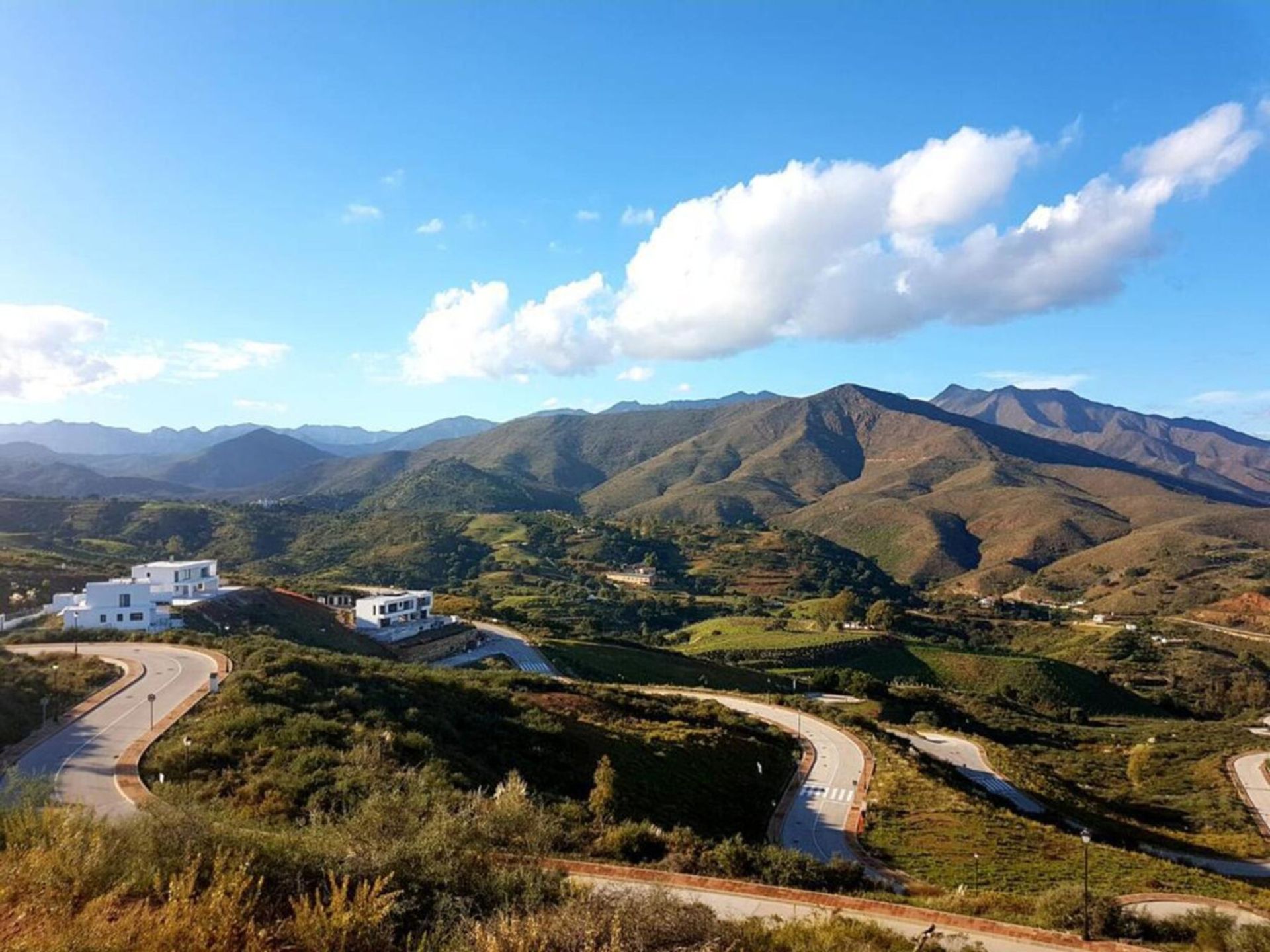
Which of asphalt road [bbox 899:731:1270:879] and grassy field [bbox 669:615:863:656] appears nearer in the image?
asphalt road [bbox 899:731:1270:879]

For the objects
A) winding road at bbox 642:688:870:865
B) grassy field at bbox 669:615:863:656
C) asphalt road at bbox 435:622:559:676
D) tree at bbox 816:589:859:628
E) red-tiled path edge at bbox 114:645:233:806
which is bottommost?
grassy field at bbox 669:615:863:656

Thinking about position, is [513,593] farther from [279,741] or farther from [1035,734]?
[279,741]

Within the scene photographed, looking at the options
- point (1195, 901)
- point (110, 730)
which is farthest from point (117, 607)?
point (1195, 901)

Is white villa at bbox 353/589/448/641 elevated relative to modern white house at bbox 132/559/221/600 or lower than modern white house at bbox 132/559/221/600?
lower

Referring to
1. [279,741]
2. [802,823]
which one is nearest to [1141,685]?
[802,823]

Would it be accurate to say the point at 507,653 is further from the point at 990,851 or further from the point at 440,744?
the point at 990,851

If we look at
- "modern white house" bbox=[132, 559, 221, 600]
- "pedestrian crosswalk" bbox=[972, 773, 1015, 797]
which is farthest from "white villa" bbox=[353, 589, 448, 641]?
"pedestrian crosswalk" bbox=[972, 773, 1015, 797]

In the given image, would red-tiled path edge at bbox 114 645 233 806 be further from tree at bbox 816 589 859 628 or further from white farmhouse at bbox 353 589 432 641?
tree at bbox 816 589 859 628
